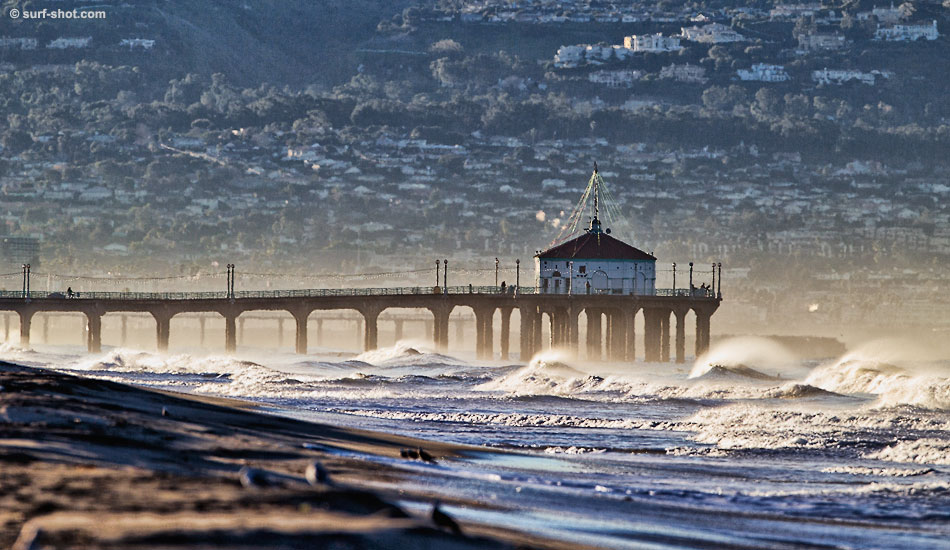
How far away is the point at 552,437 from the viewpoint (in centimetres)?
4238

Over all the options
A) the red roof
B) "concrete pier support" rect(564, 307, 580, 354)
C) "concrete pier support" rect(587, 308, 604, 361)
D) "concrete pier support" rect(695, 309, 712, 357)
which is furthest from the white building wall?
"concrete pier support" rect(587, 308, 604, 361)

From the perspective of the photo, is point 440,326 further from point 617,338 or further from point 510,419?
point 510,419

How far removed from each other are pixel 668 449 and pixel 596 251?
72085 millimetres

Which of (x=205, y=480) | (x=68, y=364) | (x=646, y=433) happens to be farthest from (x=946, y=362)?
(x=205, y=480)

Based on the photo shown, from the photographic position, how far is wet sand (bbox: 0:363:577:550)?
17938 mm

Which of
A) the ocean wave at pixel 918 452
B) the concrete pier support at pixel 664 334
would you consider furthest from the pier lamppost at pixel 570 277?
the ocean wave at pixel 918 452

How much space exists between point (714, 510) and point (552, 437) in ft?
50.5

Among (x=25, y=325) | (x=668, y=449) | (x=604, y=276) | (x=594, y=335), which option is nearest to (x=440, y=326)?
(x=594, y=335)

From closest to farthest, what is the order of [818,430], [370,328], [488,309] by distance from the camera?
[818,430] < [488,309] < [370,328]

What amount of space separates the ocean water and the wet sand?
207 cm

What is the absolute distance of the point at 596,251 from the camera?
110688 mm

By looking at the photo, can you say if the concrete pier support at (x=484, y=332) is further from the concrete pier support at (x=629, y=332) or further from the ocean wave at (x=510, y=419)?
the ocean wave at (x=510, y=419)

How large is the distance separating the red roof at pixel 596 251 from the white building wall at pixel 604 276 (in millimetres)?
326

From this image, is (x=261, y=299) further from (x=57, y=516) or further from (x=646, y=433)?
(x=57, y=516)
